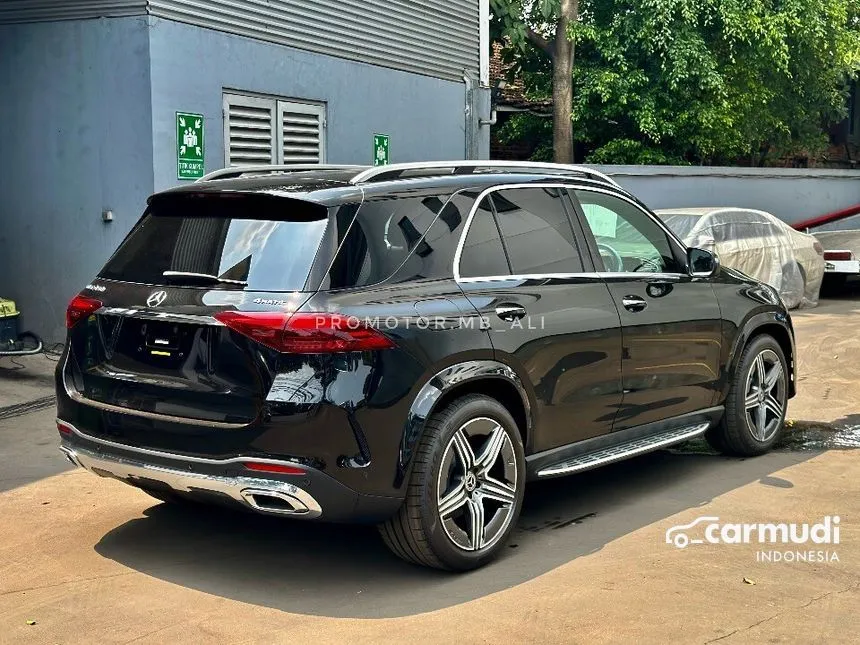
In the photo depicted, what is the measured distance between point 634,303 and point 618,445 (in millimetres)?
755

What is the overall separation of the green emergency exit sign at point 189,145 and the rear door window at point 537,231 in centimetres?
577

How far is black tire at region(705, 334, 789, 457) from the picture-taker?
713 centimetres

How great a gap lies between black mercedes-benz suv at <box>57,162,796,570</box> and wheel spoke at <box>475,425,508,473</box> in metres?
0.01

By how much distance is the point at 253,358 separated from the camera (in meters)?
4.77

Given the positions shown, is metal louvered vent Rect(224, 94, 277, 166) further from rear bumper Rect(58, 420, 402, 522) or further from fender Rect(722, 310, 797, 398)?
rear bumper Rect(58, 420, 402, 522)

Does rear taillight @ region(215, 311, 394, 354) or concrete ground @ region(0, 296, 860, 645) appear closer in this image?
concrete ground @ region(0, 296, 860, 645)

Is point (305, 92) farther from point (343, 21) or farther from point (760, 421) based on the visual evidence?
point (760, 421)

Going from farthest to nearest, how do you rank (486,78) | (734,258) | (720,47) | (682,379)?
(720,47) < (486,78) < (734,258) < (682,379)

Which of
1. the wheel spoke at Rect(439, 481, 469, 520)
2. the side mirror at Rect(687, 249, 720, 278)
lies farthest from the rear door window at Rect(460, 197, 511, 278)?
the side mirror at Rect(687, 249, 720, 278)

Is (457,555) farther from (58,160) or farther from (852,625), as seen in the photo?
(58,160)

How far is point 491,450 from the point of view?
529 centimetres

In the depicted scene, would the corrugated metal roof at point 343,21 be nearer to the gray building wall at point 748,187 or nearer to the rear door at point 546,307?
the gray building wall at point 748,187

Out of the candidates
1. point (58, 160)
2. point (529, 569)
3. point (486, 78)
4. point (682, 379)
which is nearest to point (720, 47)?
point (486, 78)

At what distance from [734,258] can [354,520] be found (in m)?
11.0
